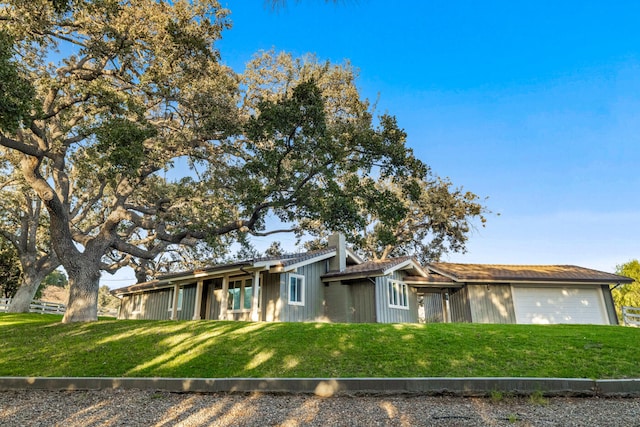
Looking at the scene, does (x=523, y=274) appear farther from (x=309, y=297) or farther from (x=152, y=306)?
(x=152, y=306)

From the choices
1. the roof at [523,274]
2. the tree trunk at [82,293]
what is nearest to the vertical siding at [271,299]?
the tree trunk at [82,293]

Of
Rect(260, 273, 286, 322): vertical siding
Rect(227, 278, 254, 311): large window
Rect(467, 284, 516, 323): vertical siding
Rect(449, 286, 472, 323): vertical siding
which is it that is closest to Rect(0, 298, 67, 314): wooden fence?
Rect(227, 278, 254, 311): large window

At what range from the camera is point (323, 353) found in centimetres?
813

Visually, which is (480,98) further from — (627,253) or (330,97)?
(627,253)

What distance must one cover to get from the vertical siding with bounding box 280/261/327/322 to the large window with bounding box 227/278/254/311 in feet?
5.12

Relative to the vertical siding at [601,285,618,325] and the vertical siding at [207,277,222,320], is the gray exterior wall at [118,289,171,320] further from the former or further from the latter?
the vertical siding at [601,285,618,325]

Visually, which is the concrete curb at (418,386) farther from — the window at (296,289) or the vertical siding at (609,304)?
the vertical siding at (609,304)

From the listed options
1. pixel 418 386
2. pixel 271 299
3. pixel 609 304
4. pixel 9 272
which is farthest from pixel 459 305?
pixel 9 272

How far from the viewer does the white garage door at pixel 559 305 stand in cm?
1762

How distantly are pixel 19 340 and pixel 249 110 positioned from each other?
12.6 metres

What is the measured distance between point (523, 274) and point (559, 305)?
90.0 inches

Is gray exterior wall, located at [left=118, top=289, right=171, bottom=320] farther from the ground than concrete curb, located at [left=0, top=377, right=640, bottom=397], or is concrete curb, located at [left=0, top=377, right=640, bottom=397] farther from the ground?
gray exterior wall, located at [left=118, top=289, right=171, bottom=320]

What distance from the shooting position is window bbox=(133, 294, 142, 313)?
23.9 metres

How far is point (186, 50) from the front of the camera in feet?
42.0
